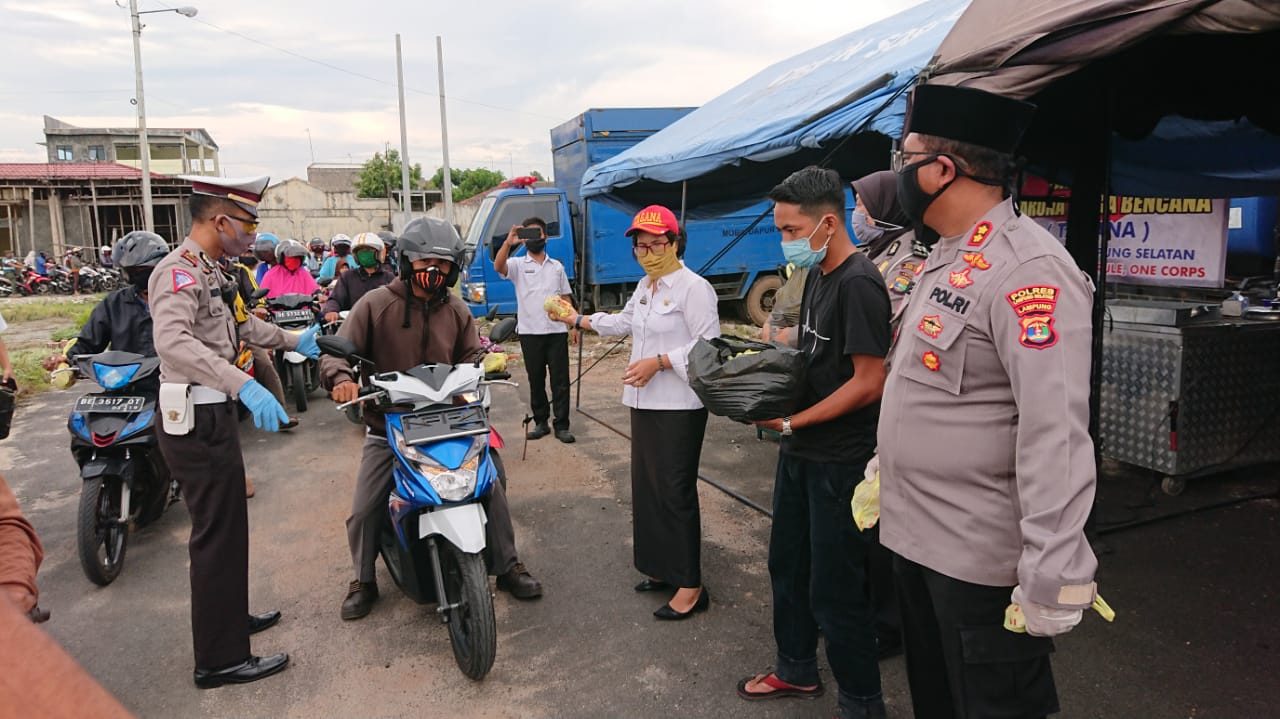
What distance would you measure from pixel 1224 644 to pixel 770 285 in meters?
9.79

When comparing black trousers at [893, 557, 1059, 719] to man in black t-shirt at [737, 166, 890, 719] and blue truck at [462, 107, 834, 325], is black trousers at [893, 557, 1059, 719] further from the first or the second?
blue truck at [462, 107, 834, 325]

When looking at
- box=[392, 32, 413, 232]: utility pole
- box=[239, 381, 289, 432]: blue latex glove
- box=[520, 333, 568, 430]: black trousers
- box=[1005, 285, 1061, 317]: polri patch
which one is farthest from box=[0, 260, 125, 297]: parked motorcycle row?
box=[1005, 285, 1061, 317]: polri patch

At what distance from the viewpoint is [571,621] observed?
3703 mm

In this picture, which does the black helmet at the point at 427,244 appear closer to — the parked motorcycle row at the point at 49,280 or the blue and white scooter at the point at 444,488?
the blue and white scooter at the point at 444,488

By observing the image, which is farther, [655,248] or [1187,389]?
[1187,389]

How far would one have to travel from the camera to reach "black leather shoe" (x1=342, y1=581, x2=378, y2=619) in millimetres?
3764

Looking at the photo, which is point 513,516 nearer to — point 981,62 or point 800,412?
point 800,412

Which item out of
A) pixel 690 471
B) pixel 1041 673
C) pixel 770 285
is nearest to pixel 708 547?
pixel 690 471

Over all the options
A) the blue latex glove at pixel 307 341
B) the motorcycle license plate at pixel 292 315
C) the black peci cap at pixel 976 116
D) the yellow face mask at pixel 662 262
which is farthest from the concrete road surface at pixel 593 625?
the motorcycle license plate at pixel 292 315

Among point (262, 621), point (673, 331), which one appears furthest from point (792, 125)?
point (262, 621)

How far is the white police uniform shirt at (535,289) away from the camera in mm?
6871

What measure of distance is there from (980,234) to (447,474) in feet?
7.35

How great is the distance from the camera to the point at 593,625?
365cm

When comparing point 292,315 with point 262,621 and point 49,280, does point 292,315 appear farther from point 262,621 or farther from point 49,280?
point 49,280
